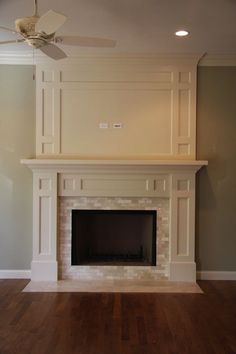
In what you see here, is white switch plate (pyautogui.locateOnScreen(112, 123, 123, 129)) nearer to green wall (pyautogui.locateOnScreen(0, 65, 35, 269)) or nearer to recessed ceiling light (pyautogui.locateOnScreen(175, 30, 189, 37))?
green wall (pyautogui.locateOnScreen(0, 65, 35, 269))

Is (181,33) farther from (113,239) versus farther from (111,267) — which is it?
(111,267)

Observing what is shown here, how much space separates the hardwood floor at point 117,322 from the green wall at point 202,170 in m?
0.51

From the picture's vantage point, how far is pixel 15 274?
15.5ft

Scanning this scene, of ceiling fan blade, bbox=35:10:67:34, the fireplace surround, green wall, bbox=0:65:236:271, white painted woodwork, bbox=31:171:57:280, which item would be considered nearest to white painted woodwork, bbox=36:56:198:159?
the fireplace surround

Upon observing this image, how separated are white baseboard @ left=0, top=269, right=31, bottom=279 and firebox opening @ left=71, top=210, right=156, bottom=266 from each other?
0.66 meters

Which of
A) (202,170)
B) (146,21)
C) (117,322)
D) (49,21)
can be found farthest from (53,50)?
(202,170)

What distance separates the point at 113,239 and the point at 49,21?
3.22 metres

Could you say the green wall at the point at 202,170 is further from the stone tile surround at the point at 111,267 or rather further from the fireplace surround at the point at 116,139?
the stone tile surround at the point at 111,267

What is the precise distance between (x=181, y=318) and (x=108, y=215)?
1737 mm

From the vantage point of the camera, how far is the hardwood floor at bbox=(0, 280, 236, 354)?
9.66 ft

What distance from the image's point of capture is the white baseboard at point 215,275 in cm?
473

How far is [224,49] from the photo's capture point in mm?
4352

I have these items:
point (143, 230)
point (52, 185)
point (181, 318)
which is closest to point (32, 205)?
point (52, 185)

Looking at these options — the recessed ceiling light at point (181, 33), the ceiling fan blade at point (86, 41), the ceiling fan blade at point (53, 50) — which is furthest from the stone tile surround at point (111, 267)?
the ceiling fan blade at point (86, 41)
